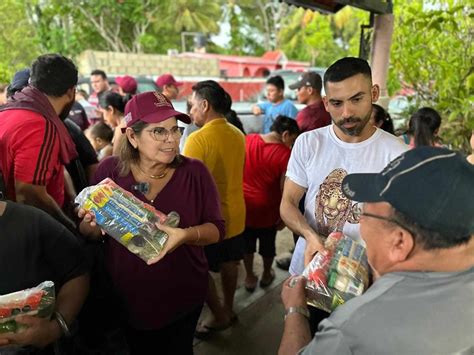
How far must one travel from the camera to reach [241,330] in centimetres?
338

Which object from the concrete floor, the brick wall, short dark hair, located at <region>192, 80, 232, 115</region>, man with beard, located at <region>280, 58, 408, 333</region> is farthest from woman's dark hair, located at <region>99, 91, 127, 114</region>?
the brick wall

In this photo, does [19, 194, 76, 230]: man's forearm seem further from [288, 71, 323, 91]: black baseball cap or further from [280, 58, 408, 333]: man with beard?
[288, 71, 323, 91]: black baseball cap

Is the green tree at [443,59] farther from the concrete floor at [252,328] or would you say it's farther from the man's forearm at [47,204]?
the man's forearm at [47,204]

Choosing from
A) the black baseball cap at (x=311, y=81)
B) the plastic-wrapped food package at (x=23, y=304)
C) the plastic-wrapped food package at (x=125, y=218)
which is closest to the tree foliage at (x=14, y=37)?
the black baseball cap at (x=311, y=81)

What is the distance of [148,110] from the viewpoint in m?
1.96

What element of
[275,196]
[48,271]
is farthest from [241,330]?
[48,271]

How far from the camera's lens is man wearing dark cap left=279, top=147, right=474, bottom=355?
3.12ft

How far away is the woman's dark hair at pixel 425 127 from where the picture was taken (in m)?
3.55

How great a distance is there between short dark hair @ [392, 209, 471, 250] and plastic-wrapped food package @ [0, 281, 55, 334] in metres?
1.20

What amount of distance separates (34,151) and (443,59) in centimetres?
529

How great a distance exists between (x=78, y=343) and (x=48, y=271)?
2.74 ft

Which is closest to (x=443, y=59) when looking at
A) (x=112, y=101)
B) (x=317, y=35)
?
(x=112, y=101)

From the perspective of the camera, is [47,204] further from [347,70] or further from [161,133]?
[347,70]

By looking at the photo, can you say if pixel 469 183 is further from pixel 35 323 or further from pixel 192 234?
pixel 35 323
